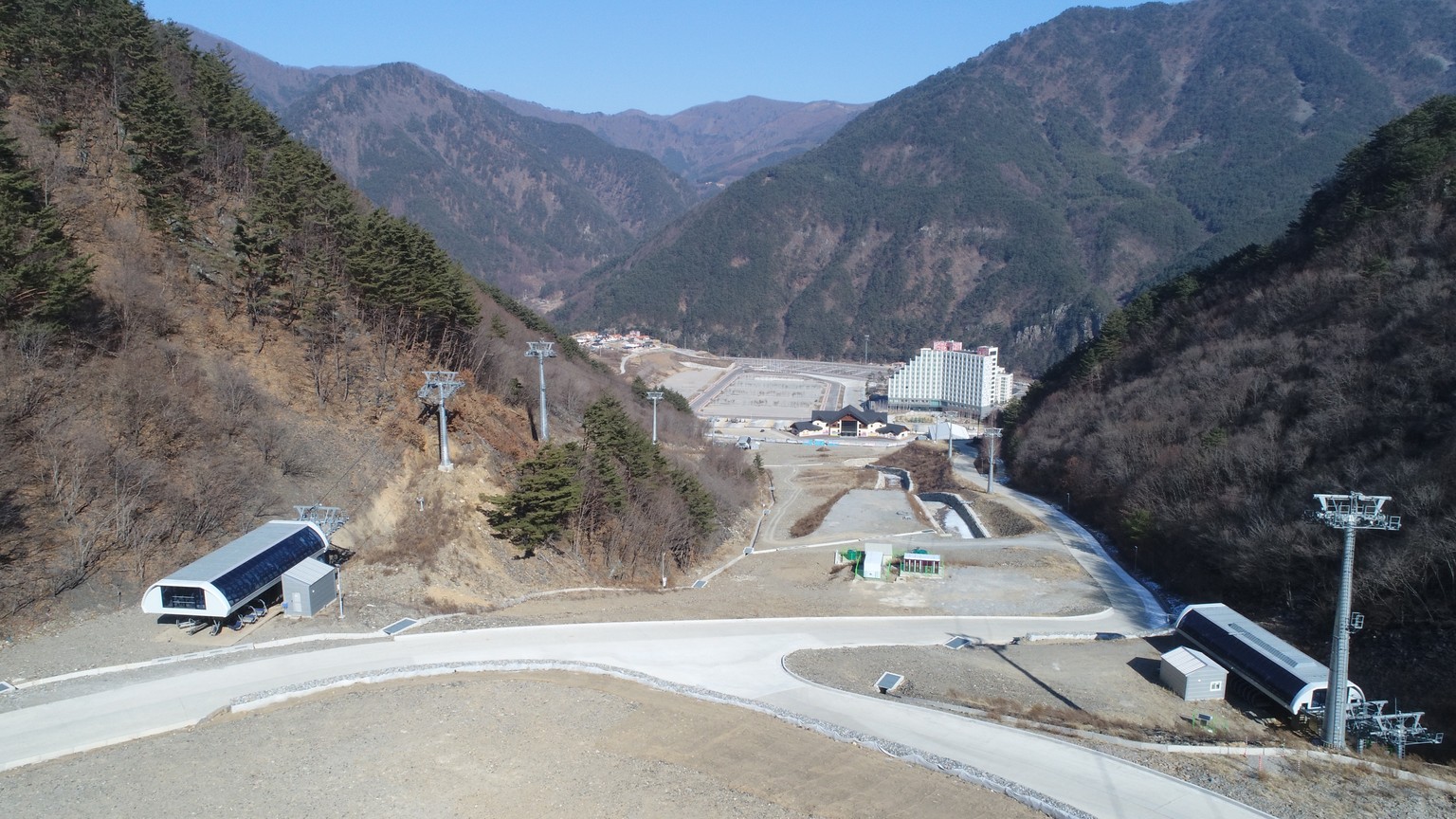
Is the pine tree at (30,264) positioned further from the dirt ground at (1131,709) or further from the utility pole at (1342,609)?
the utility pole at (1342,609)

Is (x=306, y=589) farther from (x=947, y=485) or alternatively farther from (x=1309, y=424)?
(x=947, y=485)

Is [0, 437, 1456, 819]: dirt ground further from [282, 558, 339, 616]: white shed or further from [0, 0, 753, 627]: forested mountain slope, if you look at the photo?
[0, 0, 753, 627]: forested mountain slope

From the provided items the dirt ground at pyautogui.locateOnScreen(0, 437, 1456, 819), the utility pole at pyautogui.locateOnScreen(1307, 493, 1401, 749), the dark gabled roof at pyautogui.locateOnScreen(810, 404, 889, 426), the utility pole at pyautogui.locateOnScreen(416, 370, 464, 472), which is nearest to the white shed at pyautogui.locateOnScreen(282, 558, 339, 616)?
the dirt ground at pyautogui.locateOnScreen(0, 437, 1456, 819)

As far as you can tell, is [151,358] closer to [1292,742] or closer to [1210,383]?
[1292,742]

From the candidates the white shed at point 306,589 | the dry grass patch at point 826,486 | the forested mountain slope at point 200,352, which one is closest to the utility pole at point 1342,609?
the forested mountain slope at point 200,352

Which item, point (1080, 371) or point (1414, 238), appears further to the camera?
point (1080, 371)

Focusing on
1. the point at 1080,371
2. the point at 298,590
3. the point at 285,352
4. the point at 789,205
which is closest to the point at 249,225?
the point at 285,352
